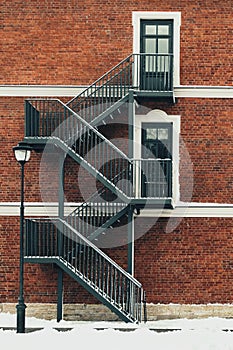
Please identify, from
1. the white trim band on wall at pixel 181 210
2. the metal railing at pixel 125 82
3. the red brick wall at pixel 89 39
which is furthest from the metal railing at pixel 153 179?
the red brick wall at pixel 89 39

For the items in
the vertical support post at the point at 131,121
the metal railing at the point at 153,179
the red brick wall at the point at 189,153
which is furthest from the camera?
the red brick wall at the point at 189,153

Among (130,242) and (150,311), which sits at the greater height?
(130,242)

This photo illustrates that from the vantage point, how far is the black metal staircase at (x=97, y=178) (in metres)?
18.8

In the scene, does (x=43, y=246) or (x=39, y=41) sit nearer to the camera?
(x=43, y=246)

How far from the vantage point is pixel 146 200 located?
61.0 ft

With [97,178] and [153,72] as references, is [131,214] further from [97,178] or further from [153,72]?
[153,72]

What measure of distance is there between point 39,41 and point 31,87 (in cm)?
122

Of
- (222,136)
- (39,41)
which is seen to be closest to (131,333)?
(222,136)

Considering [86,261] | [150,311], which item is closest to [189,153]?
[86,261]

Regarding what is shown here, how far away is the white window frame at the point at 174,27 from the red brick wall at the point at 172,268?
12.6 ft

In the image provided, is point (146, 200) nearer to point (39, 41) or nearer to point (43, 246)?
point (43, 246)

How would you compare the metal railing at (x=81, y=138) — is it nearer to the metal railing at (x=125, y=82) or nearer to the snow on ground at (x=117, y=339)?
the metal railing at (x=125, y=82)

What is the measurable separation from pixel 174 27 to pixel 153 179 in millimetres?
4159

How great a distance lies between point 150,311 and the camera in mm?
19797
